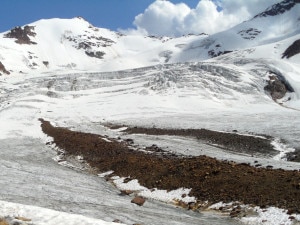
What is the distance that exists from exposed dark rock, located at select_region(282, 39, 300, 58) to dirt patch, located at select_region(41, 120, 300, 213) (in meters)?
159

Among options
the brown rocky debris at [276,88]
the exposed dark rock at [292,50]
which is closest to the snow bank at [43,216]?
the brown rocky debris at [276,88]

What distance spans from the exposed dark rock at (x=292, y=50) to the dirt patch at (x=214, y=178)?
159041 mm

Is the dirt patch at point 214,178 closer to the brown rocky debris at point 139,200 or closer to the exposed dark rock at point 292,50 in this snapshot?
the brown rocky debris at point 139,200

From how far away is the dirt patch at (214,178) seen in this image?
2153 centimetres

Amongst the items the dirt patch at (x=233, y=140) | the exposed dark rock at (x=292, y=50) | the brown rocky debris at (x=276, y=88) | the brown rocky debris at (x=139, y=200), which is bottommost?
the brown rocky debris at (x=139, y=200)

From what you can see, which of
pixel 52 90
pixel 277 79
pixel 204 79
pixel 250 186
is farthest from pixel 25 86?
pixel 250 186

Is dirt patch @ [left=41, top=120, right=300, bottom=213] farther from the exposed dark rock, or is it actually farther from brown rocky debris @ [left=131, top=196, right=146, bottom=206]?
the exposed dark rock

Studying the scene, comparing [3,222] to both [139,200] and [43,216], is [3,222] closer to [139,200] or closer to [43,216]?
[43,216]

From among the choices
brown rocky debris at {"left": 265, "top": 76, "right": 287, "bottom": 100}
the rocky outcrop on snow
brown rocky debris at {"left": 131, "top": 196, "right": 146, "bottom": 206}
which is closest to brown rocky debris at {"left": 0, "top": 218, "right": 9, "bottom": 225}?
brown rocky debris at {"left": 131, "top": 196, "right": 146, "bottom": 206}

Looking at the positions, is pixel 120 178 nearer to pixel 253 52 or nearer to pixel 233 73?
pixel 233 73

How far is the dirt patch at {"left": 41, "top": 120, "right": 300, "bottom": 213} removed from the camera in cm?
2153

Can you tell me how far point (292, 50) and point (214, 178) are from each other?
6835 inches

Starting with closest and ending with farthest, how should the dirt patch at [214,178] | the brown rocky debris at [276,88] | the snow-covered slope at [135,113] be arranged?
1. the dirt patch at [214,178]
2. the snow-covered slope at [135,113]
3. the brown rocky debris at [276,88]

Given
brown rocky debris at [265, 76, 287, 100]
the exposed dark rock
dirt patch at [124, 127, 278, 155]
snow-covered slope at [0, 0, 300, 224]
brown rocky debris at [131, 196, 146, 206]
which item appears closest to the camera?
snow-covered slope at [0, 0, 300, 224]
